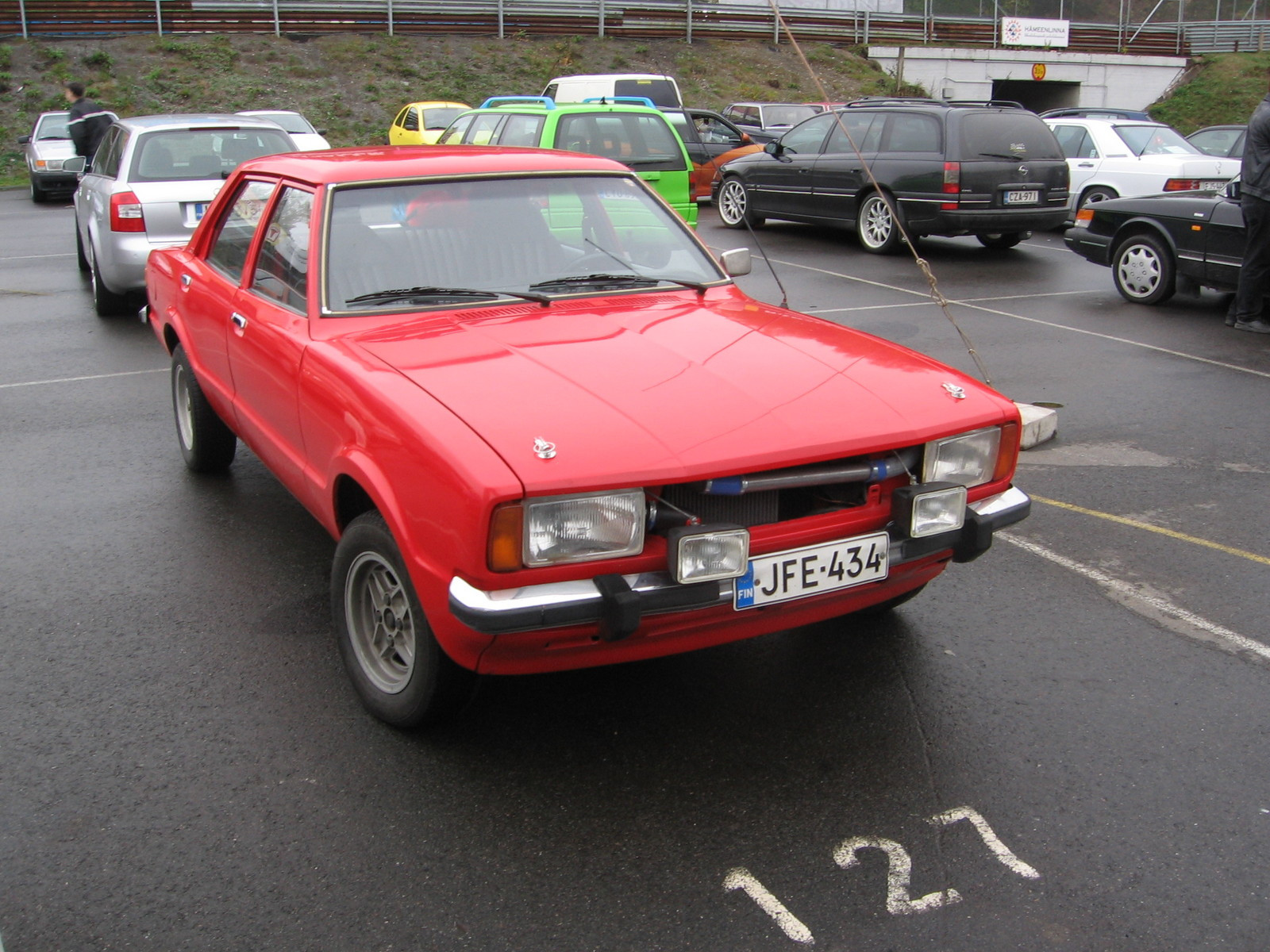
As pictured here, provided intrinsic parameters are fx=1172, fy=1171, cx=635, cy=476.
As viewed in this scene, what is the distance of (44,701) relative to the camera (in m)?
3.60

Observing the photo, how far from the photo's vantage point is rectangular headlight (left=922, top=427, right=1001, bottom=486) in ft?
10.9

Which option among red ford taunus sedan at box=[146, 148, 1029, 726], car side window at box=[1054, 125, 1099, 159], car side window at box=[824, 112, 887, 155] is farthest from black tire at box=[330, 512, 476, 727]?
car side window at box=[1054, 125, 1099, 159]

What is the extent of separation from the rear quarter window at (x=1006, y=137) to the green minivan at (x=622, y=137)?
321cm

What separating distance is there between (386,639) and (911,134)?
38.4 ft

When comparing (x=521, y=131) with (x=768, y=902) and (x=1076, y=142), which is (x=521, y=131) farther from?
(x=768, y=902)

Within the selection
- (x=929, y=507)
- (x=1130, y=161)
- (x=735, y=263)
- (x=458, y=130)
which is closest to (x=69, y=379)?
(x=735, y=263)

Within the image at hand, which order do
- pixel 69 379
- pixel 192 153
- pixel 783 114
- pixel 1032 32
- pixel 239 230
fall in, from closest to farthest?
1. pixel 239 230
2. pixel 69 379
3. pixel 192 153
4. pixel 783 114
5. pixel 1032 32

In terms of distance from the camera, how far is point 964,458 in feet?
11.1

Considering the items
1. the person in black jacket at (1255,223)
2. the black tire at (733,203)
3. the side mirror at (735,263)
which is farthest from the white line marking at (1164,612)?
the black tire at (733,203)

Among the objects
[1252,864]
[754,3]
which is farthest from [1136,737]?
[754,3]

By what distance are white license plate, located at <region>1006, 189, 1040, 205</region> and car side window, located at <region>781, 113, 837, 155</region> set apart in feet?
8.66

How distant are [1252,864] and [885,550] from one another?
3.77ft

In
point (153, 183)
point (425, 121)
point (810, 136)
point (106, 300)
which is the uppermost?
point (425, 121)

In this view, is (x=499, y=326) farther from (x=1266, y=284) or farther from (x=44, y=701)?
(x=1266, y=284)
